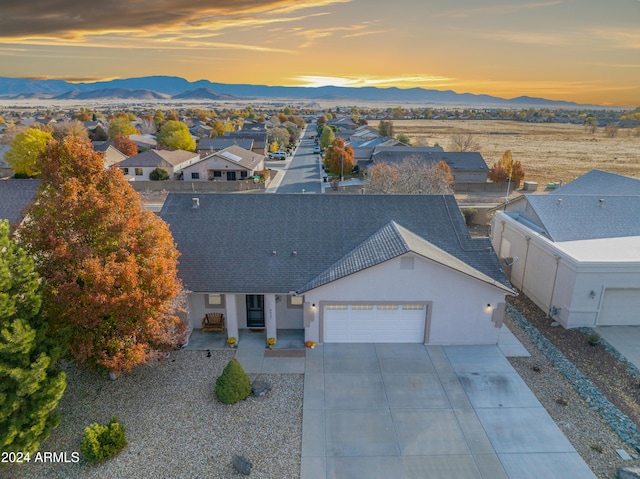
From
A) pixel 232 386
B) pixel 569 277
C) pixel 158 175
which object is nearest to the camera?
pixel 232 386

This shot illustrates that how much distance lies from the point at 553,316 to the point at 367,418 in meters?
11.5

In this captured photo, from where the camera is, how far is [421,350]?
1695cm

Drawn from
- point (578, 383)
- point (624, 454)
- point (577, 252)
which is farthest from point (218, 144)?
point (624, 454)

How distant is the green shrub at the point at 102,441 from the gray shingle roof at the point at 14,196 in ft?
80.8

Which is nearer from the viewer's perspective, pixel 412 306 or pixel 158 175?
pixel 412 306

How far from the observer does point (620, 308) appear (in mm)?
18766

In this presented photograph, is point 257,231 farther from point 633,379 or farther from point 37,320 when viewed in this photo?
point 633,379

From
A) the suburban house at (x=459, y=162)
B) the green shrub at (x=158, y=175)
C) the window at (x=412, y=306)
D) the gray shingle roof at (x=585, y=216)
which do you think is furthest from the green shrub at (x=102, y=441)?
the green shrub at (x=158, y=175)

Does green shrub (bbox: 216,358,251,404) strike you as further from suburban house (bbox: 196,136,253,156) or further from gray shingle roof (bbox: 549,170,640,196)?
suburban house (bbox: 196,136,253,156)

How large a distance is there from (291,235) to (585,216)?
634 inches

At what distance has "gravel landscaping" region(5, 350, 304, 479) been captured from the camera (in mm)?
11281

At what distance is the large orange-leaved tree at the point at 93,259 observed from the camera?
39.9 ft

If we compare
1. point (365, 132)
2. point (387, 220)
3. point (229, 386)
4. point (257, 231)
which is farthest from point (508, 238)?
point (365, 132)

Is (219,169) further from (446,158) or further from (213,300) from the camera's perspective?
(213,300)
